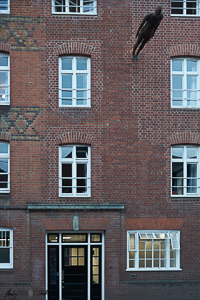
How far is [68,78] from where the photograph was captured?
1302 cm

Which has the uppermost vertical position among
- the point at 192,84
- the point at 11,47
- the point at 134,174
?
the point at 11,47

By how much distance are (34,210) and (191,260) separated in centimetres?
630

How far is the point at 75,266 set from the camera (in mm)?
12906

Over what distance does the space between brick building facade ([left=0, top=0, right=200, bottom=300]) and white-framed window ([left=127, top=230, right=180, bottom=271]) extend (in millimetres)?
40

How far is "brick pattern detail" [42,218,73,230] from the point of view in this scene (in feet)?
40.9

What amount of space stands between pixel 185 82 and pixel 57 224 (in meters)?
7.40

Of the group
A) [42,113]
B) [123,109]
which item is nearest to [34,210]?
[42,113]

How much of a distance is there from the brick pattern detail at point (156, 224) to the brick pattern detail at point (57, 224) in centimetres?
217

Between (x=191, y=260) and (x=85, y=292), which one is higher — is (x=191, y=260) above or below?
above

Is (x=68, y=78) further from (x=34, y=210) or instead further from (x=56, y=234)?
(x=56, y=234)

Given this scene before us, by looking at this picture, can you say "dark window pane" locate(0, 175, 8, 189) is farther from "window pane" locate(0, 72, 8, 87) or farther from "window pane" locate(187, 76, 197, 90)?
"window pane" locate(187, 76, 197, 90)

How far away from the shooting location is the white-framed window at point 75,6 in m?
13.1

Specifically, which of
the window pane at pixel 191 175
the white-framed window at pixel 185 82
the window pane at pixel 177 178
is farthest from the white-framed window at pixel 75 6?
the window pane at pixel 191 175

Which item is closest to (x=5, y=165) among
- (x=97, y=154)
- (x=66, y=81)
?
(x=97, y=154)
